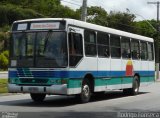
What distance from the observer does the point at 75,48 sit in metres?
18.9

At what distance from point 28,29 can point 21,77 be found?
5.86 feet

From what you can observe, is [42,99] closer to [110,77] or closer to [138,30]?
[110,77]

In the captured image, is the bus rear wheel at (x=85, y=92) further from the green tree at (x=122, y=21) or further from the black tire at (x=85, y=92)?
the green tree at (x=122, y=21)

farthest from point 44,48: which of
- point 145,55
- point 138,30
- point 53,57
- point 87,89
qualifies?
point 138,30

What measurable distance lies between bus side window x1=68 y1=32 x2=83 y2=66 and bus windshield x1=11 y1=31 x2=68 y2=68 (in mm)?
304

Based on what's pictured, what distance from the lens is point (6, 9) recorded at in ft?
295

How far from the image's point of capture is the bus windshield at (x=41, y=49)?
18328mm

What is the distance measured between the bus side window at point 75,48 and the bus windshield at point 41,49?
304mm

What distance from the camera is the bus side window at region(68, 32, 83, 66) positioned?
18.6m

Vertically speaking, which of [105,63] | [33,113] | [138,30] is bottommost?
[33,113]

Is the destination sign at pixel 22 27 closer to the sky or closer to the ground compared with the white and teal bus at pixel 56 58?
closer to the sky

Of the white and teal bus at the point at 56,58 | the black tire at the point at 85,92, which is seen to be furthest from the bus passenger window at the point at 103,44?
the black tire at the point at 85,92

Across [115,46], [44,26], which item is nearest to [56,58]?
[44,26]

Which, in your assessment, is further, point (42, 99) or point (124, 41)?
point (124, 41)
